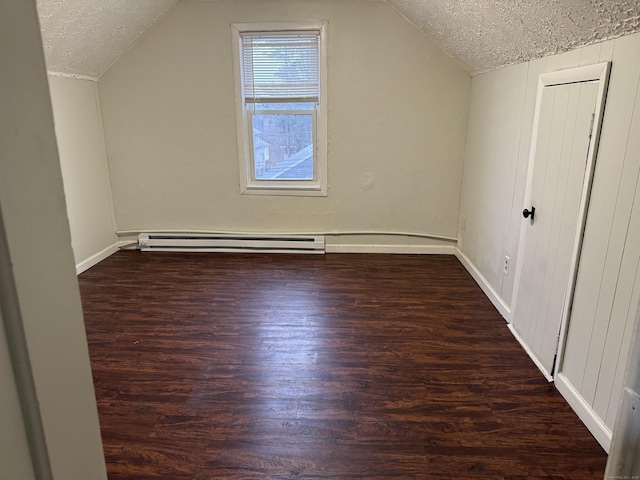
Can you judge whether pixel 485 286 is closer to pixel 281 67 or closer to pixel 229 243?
pixel 229 243

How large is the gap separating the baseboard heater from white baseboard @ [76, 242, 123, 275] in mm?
253

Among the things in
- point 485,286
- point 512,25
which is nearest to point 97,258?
point 485,286

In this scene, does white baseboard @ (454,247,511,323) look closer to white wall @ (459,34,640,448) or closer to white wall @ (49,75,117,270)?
white wall @ (459,34,640,448)

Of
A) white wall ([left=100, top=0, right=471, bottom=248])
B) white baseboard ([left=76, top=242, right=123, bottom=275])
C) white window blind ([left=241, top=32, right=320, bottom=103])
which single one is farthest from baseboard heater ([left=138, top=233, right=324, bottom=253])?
white window blind ([left=241, top=32, right=320, bottom=103])

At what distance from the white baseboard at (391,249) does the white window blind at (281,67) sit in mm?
1474

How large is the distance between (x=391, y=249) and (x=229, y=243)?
1.67 m

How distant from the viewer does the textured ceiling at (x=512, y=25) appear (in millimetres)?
1782

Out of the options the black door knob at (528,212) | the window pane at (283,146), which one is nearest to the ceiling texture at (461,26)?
the black door knob at (528,212)

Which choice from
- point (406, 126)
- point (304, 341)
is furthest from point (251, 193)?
point (304, 341)

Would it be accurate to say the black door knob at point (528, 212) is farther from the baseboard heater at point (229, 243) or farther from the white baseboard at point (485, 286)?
the baseboard heater at point (229, 243)

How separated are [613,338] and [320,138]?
119 inches

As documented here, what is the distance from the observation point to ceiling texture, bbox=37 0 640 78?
→ 1884mm

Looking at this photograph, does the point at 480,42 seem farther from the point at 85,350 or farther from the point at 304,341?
the point at 85,350

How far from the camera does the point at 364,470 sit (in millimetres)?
1810
